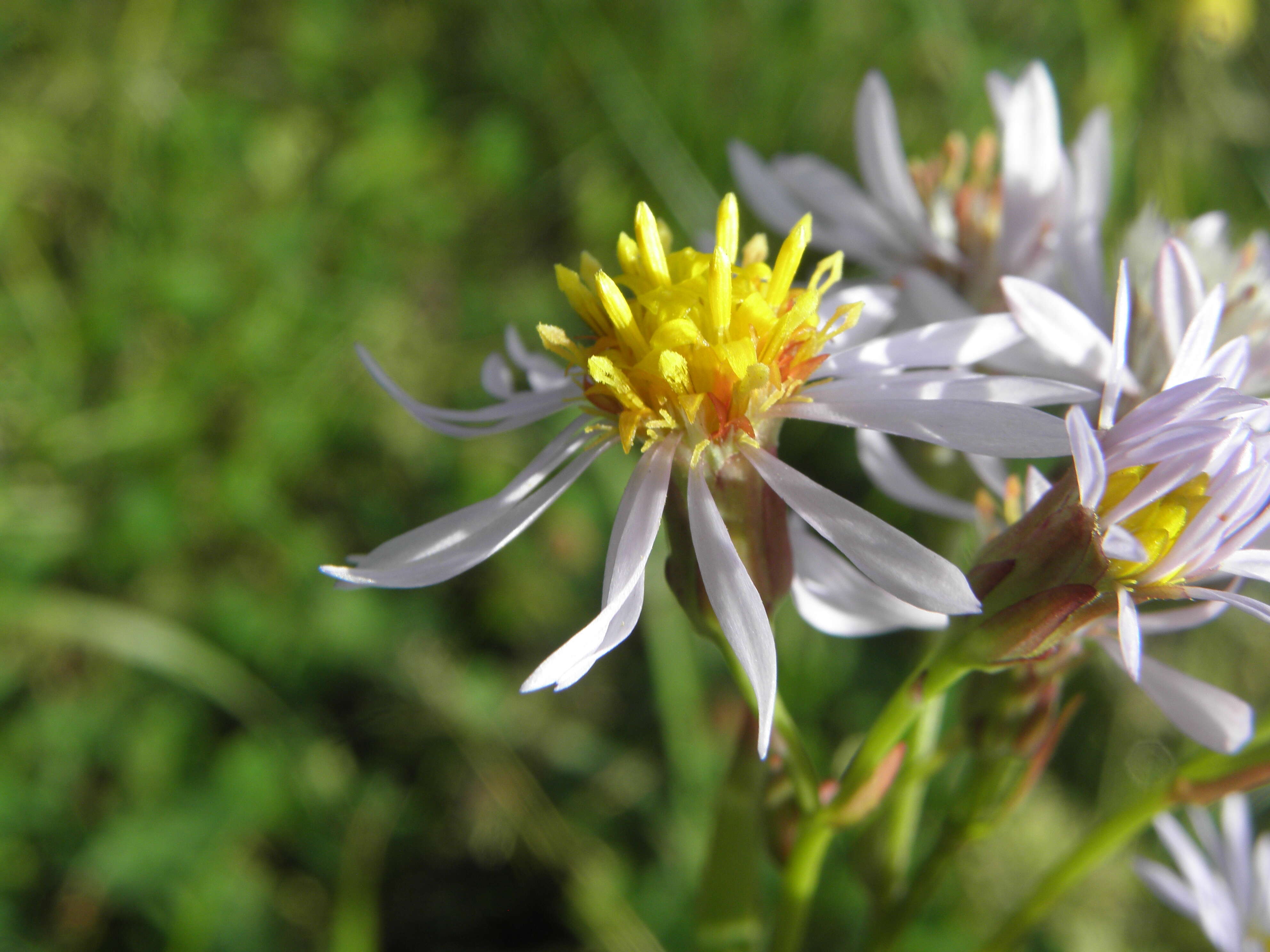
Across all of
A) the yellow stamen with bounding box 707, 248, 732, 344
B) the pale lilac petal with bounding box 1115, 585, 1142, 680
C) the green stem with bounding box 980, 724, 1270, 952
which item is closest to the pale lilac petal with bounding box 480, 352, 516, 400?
the yellow stamen with bounding box 707, 248, 732, 344

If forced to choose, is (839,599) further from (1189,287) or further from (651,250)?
(1189,287)

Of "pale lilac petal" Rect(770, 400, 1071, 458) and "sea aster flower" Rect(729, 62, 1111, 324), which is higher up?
"pale lilac petal" Rect(770, 400, 1071, 458)

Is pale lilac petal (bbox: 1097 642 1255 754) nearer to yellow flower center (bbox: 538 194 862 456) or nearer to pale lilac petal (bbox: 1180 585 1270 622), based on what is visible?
pale lilac petal (bbox: 1180 585 1270 622)

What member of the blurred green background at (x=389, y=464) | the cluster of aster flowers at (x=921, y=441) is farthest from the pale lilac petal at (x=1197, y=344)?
the blurred green background at (x=389, y=464)

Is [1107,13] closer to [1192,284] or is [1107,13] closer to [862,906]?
[1192,284]

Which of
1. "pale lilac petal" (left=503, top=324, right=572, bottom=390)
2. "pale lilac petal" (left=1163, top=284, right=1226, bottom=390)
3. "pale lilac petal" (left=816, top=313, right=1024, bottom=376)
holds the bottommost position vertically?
"pale lilac petal" (left=1163, top=284, right=1226, bottom=390)

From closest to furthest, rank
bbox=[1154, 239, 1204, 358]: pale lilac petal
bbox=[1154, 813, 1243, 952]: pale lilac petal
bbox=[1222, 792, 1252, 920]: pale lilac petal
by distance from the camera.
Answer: bbox=[1154, 239, 1204, 358]: pale lilac petal < bbox=[1154, 813, 1243, 952]: pale lilac petal < bbox=[1222, 792, 1252, 920]: pale lilac petal

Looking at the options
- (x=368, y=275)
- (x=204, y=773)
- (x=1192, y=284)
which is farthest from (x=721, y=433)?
(x=368, y=275)

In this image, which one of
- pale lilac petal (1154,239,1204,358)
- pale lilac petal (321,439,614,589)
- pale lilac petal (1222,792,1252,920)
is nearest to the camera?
pale lilac petal (321,439,614,589)
